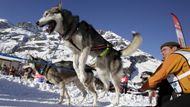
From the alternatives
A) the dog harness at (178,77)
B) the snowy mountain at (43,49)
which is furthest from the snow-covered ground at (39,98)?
the snowy mountain at (43,49)

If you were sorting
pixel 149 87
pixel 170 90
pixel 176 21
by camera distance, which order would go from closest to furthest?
pixel 149 87 < pixel 170 90 < pixel 176 21

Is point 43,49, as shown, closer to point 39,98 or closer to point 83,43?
point 39,98

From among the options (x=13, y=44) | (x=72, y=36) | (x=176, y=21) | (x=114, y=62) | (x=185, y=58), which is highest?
(x=13, y=44)

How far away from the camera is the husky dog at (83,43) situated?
20.8 feet

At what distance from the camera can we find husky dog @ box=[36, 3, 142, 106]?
6.33 m

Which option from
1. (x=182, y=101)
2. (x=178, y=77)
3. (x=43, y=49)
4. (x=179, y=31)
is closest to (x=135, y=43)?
(x=178, y=77)

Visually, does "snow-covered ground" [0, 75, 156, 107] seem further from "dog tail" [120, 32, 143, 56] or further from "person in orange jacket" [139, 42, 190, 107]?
"person in orange jacket" [139, 42, 190, 107]

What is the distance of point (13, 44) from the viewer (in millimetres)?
173875

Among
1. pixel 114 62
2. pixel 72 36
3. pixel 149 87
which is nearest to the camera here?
pixel 149 87

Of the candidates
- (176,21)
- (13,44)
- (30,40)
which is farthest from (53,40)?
(176,21)

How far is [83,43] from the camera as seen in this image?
634 centimetres

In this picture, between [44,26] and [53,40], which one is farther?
[53,40]

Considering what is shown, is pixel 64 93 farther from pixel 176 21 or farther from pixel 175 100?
pixel 176 21

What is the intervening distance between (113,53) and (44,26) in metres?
1.58
